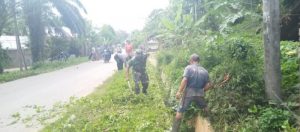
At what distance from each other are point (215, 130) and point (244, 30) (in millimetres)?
8053

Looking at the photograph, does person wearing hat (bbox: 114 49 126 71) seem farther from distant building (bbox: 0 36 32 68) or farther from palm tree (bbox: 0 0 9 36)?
distant building (bbox: 0 36 32 68)

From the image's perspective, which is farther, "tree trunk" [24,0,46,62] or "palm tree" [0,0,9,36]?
"tree trunk" [24,0,46,62]

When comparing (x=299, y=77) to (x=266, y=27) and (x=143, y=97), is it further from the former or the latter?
(x=143, y=97)

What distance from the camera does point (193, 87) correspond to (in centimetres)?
682

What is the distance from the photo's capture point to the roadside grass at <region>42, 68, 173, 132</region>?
8.36 meters

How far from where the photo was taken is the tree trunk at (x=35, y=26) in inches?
1206

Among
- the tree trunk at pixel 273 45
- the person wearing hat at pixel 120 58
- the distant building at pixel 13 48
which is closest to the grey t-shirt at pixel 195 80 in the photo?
the tree trunk at pixel 273 45

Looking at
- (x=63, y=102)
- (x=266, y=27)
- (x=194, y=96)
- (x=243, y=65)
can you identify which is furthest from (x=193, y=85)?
(x=63, y=102)

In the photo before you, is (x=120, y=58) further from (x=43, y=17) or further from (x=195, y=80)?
(x=195, y=80)

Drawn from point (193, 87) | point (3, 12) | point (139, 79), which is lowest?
point (139, 79)

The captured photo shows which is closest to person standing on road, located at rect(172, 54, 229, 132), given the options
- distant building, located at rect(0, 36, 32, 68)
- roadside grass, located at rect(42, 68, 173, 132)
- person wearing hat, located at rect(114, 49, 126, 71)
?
roadside grass, located at rect(42, 68, 173, 132)

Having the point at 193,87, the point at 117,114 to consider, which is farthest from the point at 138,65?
the point at 193,87

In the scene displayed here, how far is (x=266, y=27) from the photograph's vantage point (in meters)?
6.03

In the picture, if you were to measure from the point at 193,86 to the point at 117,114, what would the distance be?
3.31 metres
